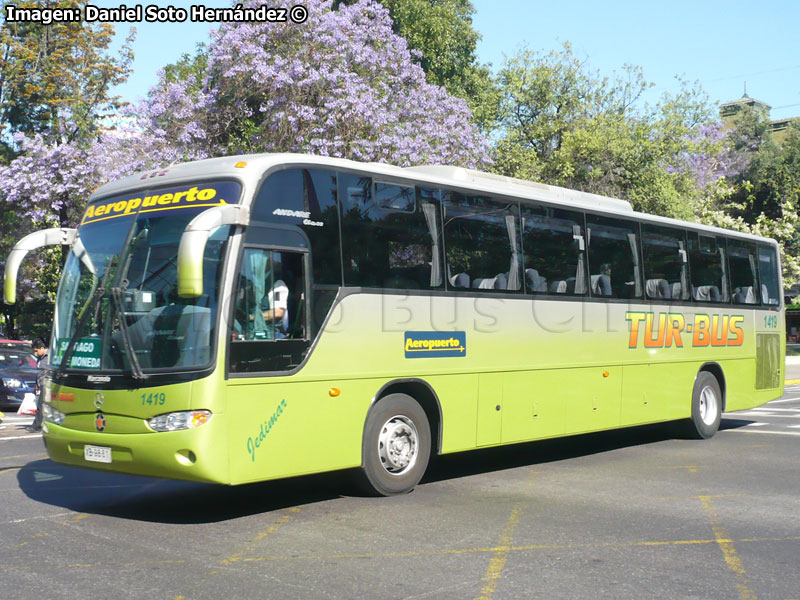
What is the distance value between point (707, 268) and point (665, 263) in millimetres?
1402

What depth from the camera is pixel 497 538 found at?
7.68 metres

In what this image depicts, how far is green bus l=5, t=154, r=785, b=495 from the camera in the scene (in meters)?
8.21

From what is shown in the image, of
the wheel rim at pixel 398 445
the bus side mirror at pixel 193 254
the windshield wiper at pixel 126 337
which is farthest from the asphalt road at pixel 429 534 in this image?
the bus side mirror at pixel 193 254

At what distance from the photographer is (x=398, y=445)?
9953 millimetres

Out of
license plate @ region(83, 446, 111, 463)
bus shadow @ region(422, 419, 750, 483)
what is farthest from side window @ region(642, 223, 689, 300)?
license plate @ region(83, 446, 111, 463)

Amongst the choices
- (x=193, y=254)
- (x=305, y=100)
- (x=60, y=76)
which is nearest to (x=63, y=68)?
(x=60, y=76)

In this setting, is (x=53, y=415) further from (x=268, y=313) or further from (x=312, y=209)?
(x=312, y=209)

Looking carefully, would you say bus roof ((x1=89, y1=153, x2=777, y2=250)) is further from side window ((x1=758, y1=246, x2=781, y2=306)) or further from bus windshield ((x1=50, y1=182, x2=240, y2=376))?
side window ((x1=758, y1=246, x2=781, y2=306))

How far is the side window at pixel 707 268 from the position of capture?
15227mm

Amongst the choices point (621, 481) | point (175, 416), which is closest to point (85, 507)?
point (175, 416)

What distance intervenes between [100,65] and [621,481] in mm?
25695

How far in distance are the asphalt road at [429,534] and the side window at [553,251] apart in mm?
2277

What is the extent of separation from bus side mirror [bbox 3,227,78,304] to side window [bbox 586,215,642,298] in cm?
661

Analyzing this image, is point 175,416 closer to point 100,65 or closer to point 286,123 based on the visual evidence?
point 286,123
